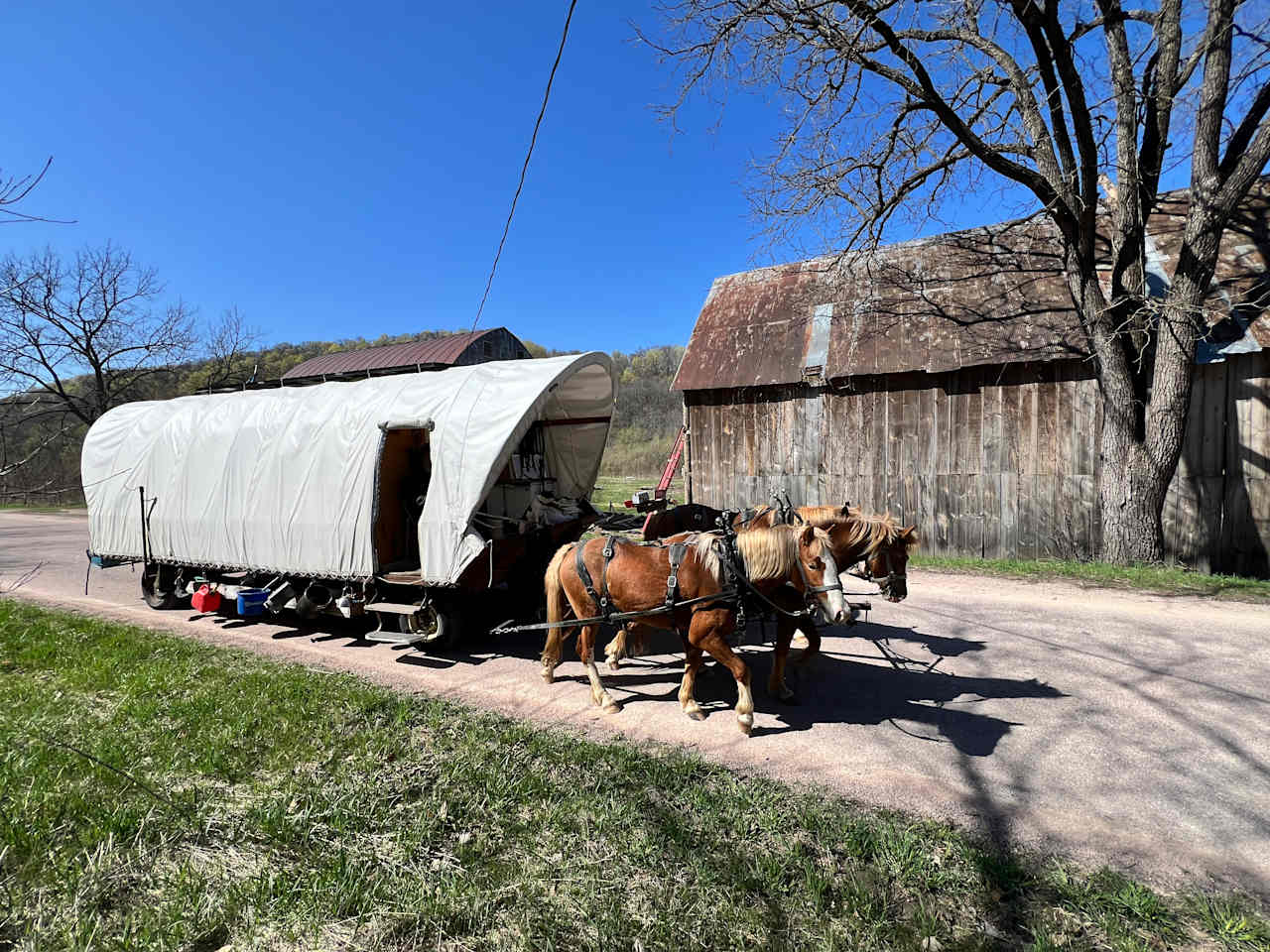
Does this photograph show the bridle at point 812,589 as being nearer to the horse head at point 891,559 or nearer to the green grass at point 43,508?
the horse head at point 891,559

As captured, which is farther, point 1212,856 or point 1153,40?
point 1153,40

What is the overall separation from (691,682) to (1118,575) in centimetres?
818

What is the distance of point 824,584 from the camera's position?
4461 mm

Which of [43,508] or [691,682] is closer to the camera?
[691,682]

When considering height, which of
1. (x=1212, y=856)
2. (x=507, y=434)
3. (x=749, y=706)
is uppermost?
(x=507, y=434)

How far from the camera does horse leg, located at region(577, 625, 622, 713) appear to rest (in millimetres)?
5059

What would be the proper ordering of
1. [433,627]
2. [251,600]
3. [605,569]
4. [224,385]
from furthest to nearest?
1. [224,385]
2. [251,600]
3. [433,627]
4. [605,569]

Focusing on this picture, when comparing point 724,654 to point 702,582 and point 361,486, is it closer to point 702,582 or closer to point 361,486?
point 702,582

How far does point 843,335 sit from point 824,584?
10.1 m

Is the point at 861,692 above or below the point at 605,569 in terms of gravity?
below

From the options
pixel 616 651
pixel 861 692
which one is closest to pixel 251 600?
pixel 616 651

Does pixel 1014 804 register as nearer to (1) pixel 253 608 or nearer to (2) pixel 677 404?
(1) pixel 253 608

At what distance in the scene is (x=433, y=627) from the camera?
6.67 m

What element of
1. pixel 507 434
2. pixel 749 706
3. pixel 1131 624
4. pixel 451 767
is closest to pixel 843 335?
pixel 1131 624
